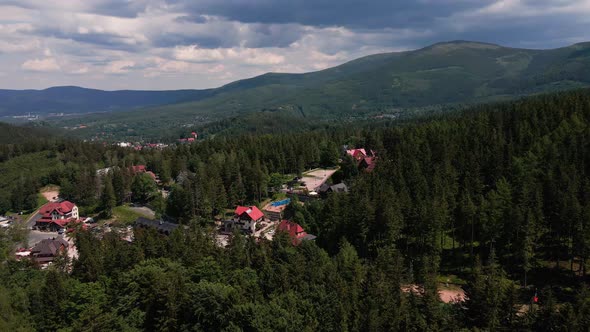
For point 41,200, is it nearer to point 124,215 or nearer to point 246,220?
point 124,215

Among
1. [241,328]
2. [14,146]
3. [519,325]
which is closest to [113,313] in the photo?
[241,328]

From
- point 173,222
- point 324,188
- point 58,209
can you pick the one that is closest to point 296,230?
point 324,188

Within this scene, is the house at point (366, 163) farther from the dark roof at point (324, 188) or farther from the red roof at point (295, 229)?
the red roof at point (295, 229)

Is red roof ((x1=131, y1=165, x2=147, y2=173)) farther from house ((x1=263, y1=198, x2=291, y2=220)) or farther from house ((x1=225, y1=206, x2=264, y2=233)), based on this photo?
house ((x1=225, y1=206, x2=264, y2=233))

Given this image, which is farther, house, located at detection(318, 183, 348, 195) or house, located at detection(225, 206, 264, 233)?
house, located at detection(318, 183, 348, 195)

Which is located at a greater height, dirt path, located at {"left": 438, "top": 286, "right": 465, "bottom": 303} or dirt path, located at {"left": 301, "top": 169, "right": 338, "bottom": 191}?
dirt path, located at {"left": 301, "top": 169, "right": 338, "bottom": 191}

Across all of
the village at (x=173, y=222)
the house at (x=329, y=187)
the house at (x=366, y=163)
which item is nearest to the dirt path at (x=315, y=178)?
the village at (x=173, y=222)

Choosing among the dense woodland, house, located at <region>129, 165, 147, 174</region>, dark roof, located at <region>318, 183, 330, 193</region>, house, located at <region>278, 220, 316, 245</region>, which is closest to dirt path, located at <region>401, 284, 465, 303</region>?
the dense woodland

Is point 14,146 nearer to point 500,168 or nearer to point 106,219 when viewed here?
point 106,219
